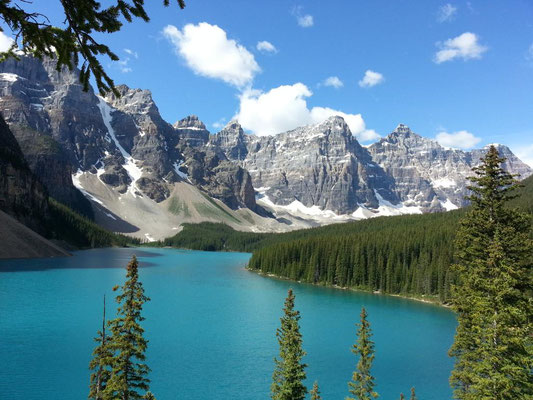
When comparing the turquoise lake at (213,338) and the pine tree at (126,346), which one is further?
the turquoise lake at (213,338)

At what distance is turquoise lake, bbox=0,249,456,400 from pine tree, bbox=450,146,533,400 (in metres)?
15.6

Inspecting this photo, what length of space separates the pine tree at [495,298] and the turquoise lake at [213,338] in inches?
613

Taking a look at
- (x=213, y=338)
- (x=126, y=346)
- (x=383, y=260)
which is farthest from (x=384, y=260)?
(x=126, y=346)

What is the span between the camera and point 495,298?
56.6ft

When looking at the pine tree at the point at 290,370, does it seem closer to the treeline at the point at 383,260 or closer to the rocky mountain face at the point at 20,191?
the treeline at the point at 383,260

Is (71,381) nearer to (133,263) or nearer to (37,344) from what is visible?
(37,344)

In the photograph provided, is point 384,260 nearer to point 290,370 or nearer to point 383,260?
point 383,260

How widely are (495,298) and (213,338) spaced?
37.6 m

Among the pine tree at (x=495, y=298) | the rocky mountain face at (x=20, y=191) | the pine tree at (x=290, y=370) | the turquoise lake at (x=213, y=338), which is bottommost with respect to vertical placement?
the turquoise lake at (x=213, y=338)

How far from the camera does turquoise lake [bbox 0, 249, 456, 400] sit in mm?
32922

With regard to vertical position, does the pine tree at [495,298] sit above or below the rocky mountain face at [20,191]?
below

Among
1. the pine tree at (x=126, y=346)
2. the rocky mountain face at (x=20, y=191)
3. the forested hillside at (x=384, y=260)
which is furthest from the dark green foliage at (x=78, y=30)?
the rocky mountain face at (x=20, y=191)

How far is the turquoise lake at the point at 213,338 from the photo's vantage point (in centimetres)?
3292

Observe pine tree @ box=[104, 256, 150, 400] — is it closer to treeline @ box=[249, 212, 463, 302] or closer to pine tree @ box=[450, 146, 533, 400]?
pine tree @ box=[450, 146, 533, 400]
